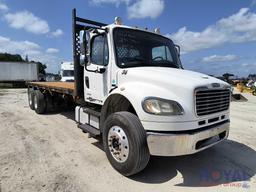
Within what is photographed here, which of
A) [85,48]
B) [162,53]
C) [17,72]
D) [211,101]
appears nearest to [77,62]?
[85,48]

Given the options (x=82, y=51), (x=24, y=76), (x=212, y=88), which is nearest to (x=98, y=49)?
(x=82, y=51)

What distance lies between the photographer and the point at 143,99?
11.8ft

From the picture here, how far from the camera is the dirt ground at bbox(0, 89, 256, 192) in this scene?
357 centimetres

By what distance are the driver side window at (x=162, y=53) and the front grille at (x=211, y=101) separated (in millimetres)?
1511

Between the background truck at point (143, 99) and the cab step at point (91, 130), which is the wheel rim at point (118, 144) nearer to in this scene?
the background truck at point (143, 99)

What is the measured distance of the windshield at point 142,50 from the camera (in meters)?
4.62

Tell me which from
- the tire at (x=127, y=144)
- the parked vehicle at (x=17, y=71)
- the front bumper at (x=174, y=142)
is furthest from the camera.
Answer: the parked vehicle at (x=17, y=71)

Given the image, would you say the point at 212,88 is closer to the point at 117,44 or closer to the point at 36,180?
the point at 117,44

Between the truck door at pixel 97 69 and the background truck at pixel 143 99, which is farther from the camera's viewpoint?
the truck door at pixel 97 69

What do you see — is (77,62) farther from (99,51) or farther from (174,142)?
(174,142)

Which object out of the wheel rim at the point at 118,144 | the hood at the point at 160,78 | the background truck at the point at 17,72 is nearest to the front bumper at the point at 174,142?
the wheel rim at the point at 118,144

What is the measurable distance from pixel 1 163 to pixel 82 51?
2.66 meters

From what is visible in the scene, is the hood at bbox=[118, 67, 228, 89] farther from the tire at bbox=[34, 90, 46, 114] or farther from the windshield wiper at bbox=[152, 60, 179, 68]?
the tire at bbox=[34, 90, 46, 114]

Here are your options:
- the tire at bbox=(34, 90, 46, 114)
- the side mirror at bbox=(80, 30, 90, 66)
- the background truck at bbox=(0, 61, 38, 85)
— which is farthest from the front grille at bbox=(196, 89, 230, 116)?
the background truck at bbox=(0, 61, 38, 85)
